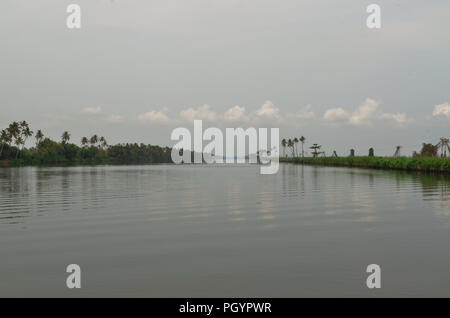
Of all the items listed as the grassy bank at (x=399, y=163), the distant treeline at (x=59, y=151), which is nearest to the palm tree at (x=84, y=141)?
the distant treeline at (x=59, y=151)

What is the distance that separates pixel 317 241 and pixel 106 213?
8.87 metres

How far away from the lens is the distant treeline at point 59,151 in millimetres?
116750

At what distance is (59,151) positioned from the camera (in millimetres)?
138875

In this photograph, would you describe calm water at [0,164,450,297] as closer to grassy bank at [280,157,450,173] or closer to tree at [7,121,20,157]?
grassy bank at [280,157,450,173]

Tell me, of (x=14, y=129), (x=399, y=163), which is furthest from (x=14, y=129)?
(x=399, y=163)

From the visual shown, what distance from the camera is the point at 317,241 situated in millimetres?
9984

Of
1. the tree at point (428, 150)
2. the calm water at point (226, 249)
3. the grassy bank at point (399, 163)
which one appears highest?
the tree at point (428, 150)

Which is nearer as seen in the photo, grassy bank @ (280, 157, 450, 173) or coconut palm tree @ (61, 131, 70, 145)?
grassy bank @ (280, 157, 450, 173)

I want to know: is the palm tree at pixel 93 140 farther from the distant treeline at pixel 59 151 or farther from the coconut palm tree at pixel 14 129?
the coconut palm tree at pixel 14 129

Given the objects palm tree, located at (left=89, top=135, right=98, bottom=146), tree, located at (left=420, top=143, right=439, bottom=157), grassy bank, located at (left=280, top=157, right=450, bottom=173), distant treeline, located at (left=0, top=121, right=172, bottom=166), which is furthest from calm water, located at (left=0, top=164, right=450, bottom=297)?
palm tree, located at (left=89, top=135, right=98, bottom=146)

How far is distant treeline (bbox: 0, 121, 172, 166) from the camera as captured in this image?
116750mm

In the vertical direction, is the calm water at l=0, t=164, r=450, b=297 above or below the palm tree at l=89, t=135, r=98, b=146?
below

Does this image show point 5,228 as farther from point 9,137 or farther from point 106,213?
point 9,137
